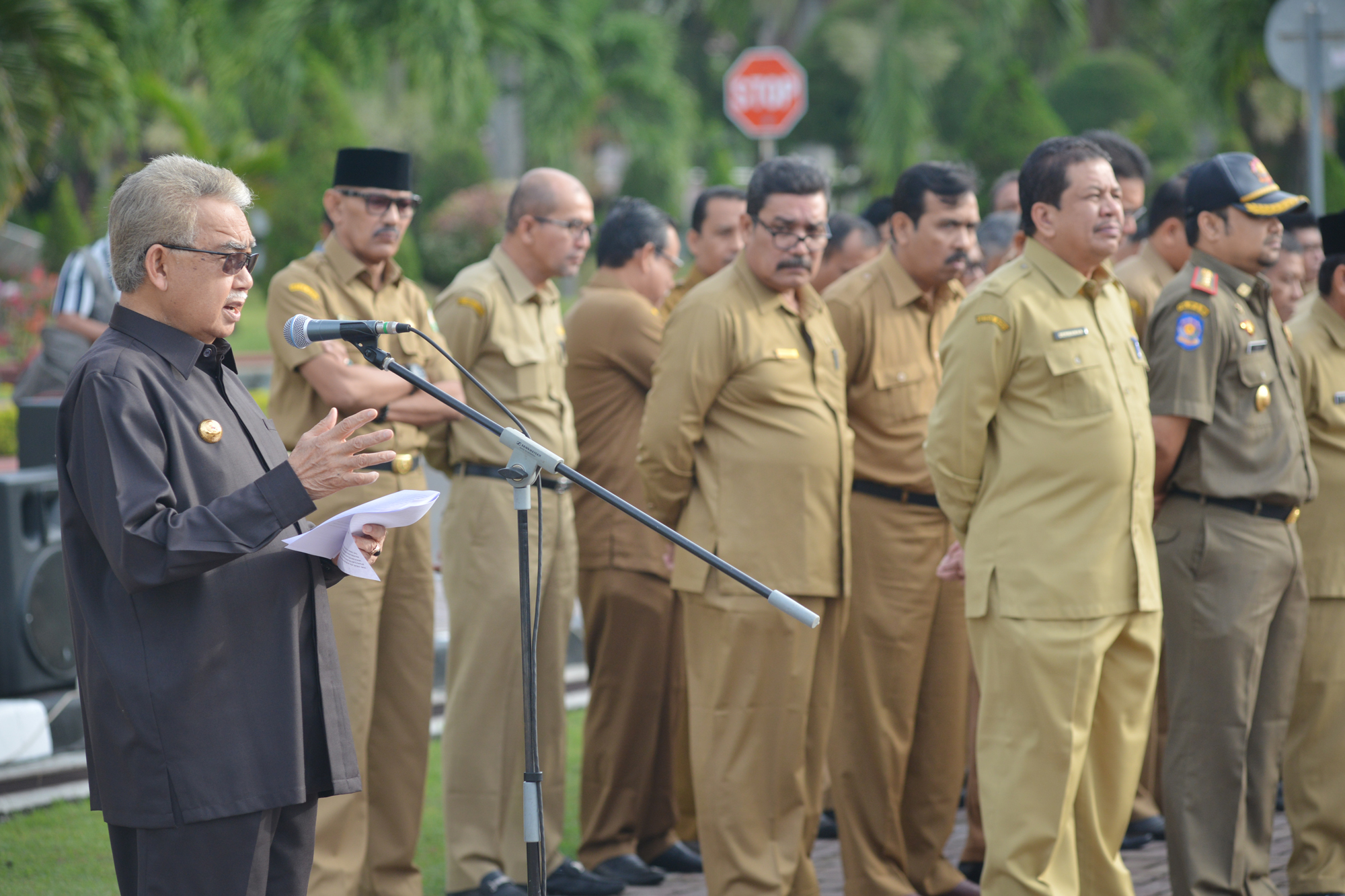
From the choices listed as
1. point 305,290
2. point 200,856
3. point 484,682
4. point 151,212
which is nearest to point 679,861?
point 484,682

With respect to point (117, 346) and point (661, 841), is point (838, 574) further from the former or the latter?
point (117, 346)

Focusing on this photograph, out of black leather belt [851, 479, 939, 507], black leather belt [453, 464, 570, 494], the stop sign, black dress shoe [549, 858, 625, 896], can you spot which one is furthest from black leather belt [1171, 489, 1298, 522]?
the stop sign

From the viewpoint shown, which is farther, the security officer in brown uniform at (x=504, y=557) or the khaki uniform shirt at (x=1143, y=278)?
the khaki uniform shirt at (x=1143, y=278)

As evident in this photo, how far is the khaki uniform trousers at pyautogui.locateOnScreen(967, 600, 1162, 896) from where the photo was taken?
4.37 meters

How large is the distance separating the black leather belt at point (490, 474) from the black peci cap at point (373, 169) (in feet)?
3.21

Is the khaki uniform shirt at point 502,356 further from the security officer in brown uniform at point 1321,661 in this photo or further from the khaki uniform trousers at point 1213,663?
the security officer in brown uniform at point 1321,661

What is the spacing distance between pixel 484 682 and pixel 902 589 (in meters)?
1.48

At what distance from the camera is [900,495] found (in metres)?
5.21

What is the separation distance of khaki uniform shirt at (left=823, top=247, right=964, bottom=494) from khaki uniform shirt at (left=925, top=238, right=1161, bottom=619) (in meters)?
0.68

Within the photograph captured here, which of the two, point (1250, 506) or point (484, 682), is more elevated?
point (1250, 506)

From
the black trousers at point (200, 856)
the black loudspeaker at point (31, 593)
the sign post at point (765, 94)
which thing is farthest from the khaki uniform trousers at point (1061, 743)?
the sign post at point (765, 94)

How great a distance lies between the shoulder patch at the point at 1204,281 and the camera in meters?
4.76

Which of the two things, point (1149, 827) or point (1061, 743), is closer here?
point (1061, 743)

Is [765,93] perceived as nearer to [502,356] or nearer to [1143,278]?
[1143,278]
